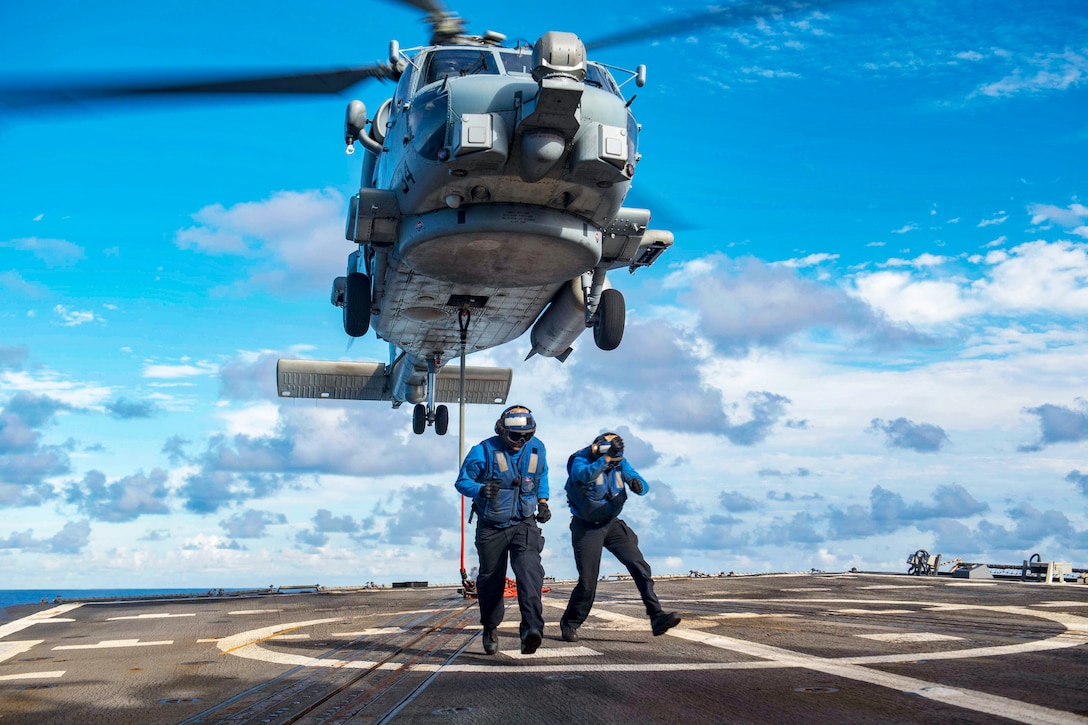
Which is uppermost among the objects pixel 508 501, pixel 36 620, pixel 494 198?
pixel 494 198

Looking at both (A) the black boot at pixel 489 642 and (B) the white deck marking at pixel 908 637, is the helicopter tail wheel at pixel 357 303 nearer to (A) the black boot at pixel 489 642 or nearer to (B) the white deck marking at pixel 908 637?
(A) the black boot at pixel 489 642

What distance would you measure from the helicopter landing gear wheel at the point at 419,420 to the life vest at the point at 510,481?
1636 cm

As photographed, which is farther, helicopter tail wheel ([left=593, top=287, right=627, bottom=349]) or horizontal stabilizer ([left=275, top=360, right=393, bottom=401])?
horizontal stabilizer ([left=275, top=360, right=393, bottom=401])

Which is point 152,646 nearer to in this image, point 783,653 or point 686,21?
point 783,653

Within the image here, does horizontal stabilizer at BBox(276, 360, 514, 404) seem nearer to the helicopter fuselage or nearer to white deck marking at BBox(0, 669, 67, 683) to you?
the helicopter fuselage

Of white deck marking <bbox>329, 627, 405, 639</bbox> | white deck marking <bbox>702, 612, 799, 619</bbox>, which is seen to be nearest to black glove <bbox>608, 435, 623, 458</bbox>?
white deck marking <bbox>329, 627, 405, 639</bbox>

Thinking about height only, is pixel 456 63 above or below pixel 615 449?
above

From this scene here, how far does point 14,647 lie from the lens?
886 cm

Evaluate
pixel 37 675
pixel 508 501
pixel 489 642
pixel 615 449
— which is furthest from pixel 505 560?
pixel 37 675

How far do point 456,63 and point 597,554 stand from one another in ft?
28.0

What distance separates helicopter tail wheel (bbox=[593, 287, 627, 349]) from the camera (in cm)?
1606

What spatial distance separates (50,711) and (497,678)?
9.00 feet

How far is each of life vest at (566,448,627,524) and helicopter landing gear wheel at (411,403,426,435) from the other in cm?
1611

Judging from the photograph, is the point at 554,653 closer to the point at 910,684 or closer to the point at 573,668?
the point at 573,668
